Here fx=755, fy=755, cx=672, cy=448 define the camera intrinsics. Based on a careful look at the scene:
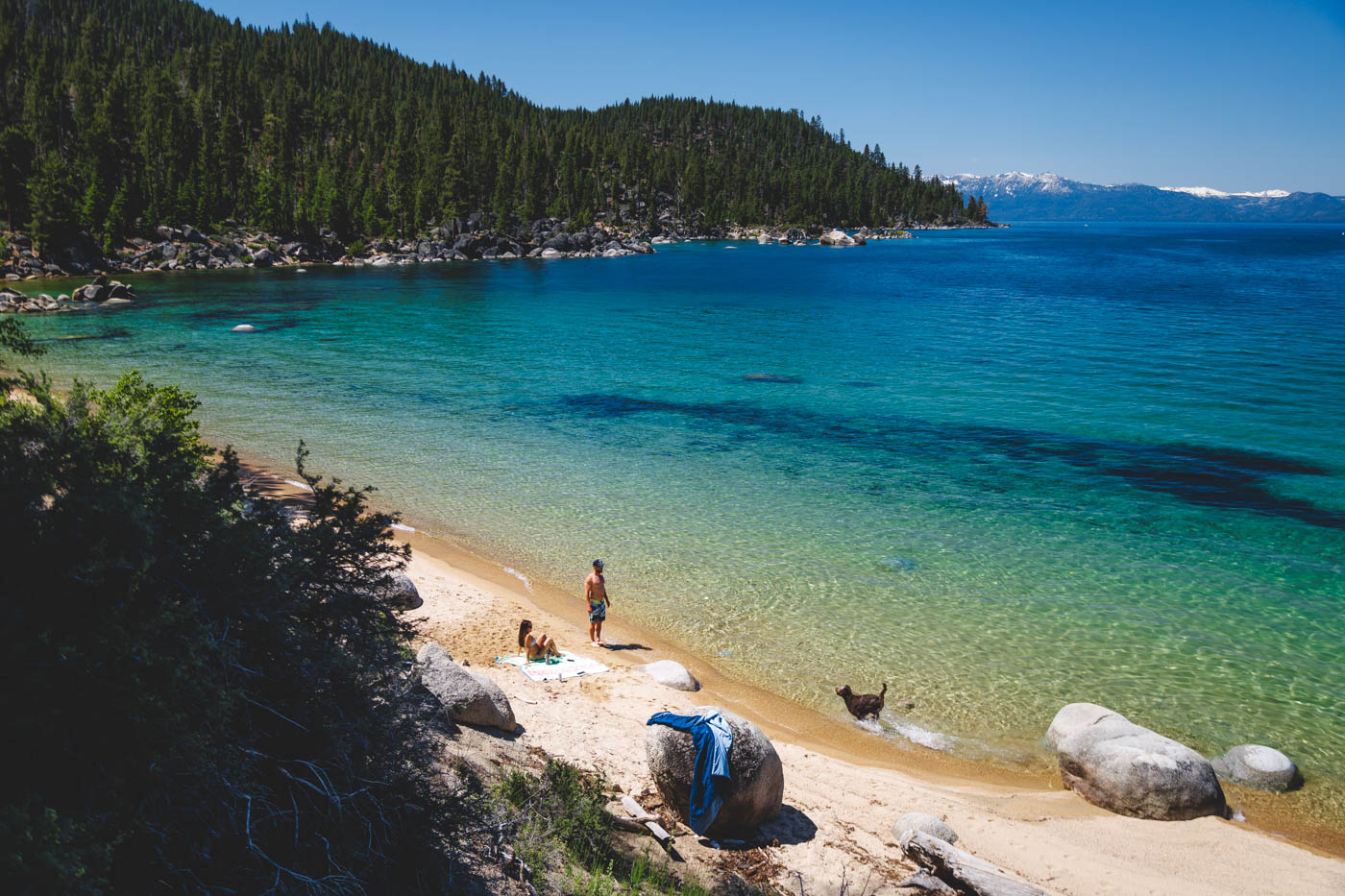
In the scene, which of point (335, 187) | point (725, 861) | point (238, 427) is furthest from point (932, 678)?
point (335, 187)

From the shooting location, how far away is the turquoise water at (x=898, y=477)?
14492 millimetres

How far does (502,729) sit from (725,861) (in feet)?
11.9

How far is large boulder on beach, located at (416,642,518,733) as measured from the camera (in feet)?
33.3

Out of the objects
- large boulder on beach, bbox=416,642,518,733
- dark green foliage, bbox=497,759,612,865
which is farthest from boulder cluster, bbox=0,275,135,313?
dark green foliage, bbox=497,759,612,865

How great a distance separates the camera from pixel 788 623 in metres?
16.0

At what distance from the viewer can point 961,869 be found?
28.0ft

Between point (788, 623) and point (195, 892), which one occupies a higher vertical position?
point (195, 892)

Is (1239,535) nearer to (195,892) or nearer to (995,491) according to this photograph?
(995,491)

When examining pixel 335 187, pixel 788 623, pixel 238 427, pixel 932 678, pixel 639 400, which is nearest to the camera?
pixel 932 678

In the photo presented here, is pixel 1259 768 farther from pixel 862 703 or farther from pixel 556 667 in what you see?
pixel 556 667

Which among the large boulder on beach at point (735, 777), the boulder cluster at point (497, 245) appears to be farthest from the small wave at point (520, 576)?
the boulder cluster at point (497, 245)

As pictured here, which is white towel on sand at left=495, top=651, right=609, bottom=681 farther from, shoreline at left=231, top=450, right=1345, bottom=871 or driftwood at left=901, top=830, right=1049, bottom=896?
driftwood at left=901, top=830, right=1049, bottom=896

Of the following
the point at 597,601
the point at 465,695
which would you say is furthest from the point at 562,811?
the point at 597,601

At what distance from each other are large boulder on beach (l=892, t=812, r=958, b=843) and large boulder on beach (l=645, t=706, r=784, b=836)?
1599 millimetres
